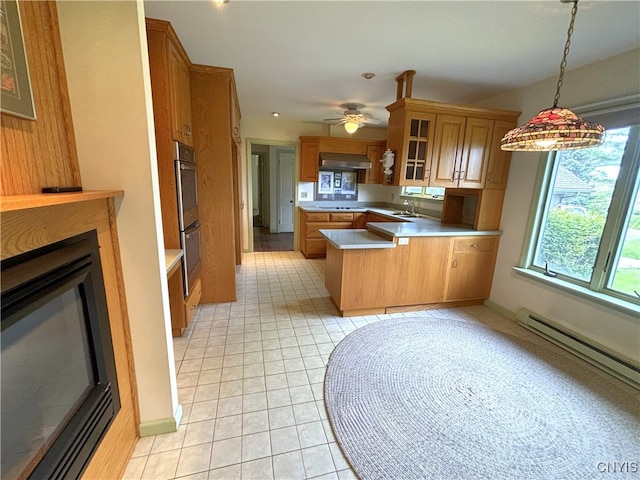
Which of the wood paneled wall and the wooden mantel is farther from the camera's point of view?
the wood paneled wall

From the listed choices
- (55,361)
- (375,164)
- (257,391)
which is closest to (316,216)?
(375,164)

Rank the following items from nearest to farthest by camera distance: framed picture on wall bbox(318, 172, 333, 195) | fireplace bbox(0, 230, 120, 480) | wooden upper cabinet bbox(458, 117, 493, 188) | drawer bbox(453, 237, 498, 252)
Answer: fireplace bbox(0, 230, 120, 480) < wooden upper cabinet bbox(458, 117, 493, 188) < drawer bbox(453, 237, 498, 252) < framed picture on wall bbox(318, 172, 333, 195)

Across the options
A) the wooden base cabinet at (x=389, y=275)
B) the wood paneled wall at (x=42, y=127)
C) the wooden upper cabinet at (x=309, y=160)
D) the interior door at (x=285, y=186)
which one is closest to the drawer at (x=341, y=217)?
Answer: the wooden upper cabinet at (x=309, y=160)

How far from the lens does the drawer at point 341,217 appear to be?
5027 mm

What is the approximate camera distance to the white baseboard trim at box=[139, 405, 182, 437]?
1.48m

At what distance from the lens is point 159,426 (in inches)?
59.1

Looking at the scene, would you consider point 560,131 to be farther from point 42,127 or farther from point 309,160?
point 309,160

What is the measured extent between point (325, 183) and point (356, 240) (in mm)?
3007

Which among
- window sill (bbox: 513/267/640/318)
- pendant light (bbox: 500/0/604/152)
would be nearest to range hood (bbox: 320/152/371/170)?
window sill (bbox: 513/267/640/318)

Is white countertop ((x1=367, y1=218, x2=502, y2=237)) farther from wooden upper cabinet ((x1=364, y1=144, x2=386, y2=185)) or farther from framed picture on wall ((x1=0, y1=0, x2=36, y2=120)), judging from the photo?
framed picture on wall ((x1=0, y1=0, x2=36, y2=120))

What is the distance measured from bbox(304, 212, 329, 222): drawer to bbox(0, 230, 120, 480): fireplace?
154 inches

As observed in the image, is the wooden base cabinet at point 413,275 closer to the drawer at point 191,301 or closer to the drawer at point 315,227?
the drawer at point 191,301

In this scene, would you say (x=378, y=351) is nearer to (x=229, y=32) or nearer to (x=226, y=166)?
(x=226, y=166)

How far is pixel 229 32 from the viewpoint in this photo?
1.99 meters
